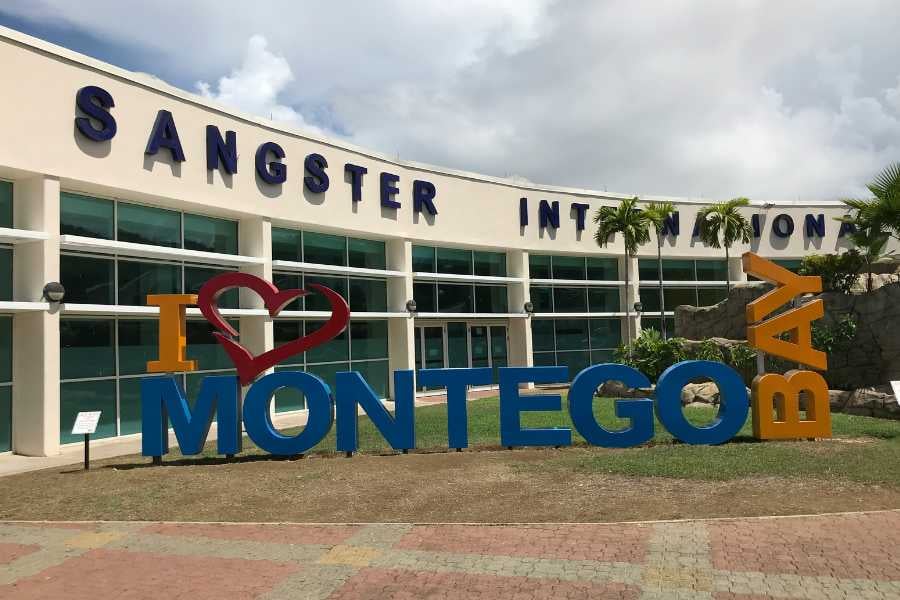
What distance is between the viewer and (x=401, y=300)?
3020 centimetres

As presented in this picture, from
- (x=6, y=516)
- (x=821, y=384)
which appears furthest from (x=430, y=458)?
(x=821, y=384)

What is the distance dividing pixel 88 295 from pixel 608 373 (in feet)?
45.5

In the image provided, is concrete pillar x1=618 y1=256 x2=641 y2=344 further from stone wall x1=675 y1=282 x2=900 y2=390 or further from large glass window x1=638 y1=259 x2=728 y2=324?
stone wall x1=675 y1=282 x2=900 y2=390

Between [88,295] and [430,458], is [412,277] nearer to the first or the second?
[88,295]

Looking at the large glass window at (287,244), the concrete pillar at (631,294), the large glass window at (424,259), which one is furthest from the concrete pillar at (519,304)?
the large glass window at (287,244)

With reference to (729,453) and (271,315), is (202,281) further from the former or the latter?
(729,453)

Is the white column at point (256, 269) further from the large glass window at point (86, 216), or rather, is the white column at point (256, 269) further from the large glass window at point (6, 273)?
the large glass window at point (6, 273)

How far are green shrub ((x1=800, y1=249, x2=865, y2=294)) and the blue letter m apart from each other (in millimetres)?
22837

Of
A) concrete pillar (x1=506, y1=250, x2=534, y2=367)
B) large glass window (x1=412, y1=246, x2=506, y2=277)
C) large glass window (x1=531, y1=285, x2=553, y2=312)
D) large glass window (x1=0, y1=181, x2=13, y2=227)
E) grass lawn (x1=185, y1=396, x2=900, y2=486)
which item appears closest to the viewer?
grass lawn (x1=185, y1=396, x2=900, y2=486)

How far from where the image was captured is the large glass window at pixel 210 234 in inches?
909

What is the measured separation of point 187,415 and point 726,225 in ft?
95.0

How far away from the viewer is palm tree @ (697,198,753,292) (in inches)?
1433

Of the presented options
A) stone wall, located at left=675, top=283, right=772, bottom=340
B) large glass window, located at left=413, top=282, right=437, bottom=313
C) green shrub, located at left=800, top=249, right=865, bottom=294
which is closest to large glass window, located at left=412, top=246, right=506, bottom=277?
large glass window, located at left=413, top=282, right=437, bottom=313

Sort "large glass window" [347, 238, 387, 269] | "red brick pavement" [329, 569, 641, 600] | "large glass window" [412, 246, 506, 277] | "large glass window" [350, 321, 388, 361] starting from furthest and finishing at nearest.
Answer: "large glass window" [412, 246, 506, 277] < "large glass window" [350, 321, 388, 361] < "large glass window" [347, 238, 387, 269] < "red brick pavement" [329, 569, 641, 600]
